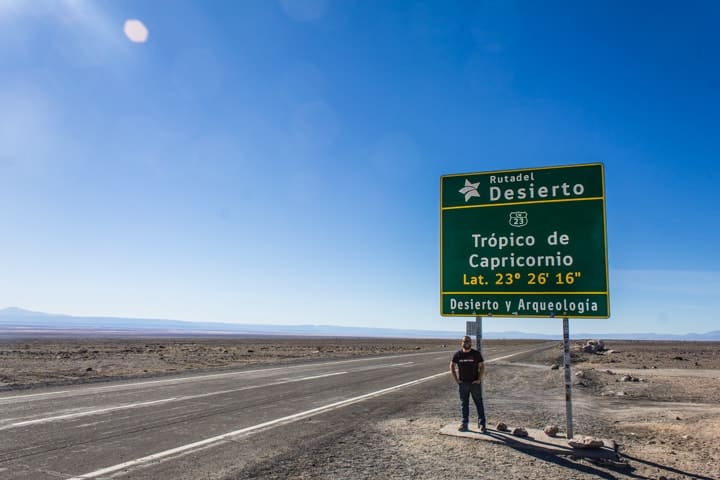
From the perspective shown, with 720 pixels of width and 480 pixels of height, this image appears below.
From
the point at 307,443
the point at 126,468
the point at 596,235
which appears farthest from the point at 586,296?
the point at 126,468

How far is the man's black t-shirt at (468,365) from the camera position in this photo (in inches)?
365

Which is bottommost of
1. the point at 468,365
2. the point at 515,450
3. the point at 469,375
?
the point at 515,450

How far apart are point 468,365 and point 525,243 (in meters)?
2.63

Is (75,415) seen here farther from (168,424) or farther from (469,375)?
(469,375)

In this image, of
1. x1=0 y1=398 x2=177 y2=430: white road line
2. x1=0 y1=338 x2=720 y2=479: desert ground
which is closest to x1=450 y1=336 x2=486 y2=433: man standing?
x1=0 y1=338 x2=720 y2=479: desert ground

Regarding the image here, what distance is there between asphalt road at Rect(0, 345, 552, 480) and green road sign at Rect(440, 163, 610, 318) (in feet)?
13.8

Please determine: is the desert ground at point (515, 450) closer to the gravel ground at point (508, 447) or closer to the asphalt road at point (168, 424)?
the gravel ground at point (508, 447)

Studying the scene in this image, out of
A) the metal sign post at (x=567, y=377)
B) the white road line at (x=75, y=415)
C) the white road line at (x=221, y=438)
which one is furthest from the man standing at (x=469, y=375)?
the white road line at (x=75, y=415)

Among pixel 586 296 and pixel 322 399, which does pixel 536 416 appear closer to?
pixel 586 296

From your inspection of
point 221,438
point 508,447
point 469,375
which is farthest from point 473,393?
point 221,438

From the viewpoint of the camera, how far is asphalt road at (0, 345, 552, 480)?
680 cm

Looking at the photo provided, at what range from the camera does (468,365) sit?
930 centimetres

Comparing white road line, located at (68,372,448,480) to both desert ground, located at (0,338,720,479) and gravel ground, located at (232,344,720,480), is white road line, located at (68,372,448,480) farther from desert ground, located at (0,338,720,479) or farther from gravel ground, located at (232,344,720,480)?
desert ground, located at (0,338,720,479)

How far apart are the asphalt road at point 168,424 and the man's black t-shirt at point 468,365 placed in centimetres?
294
